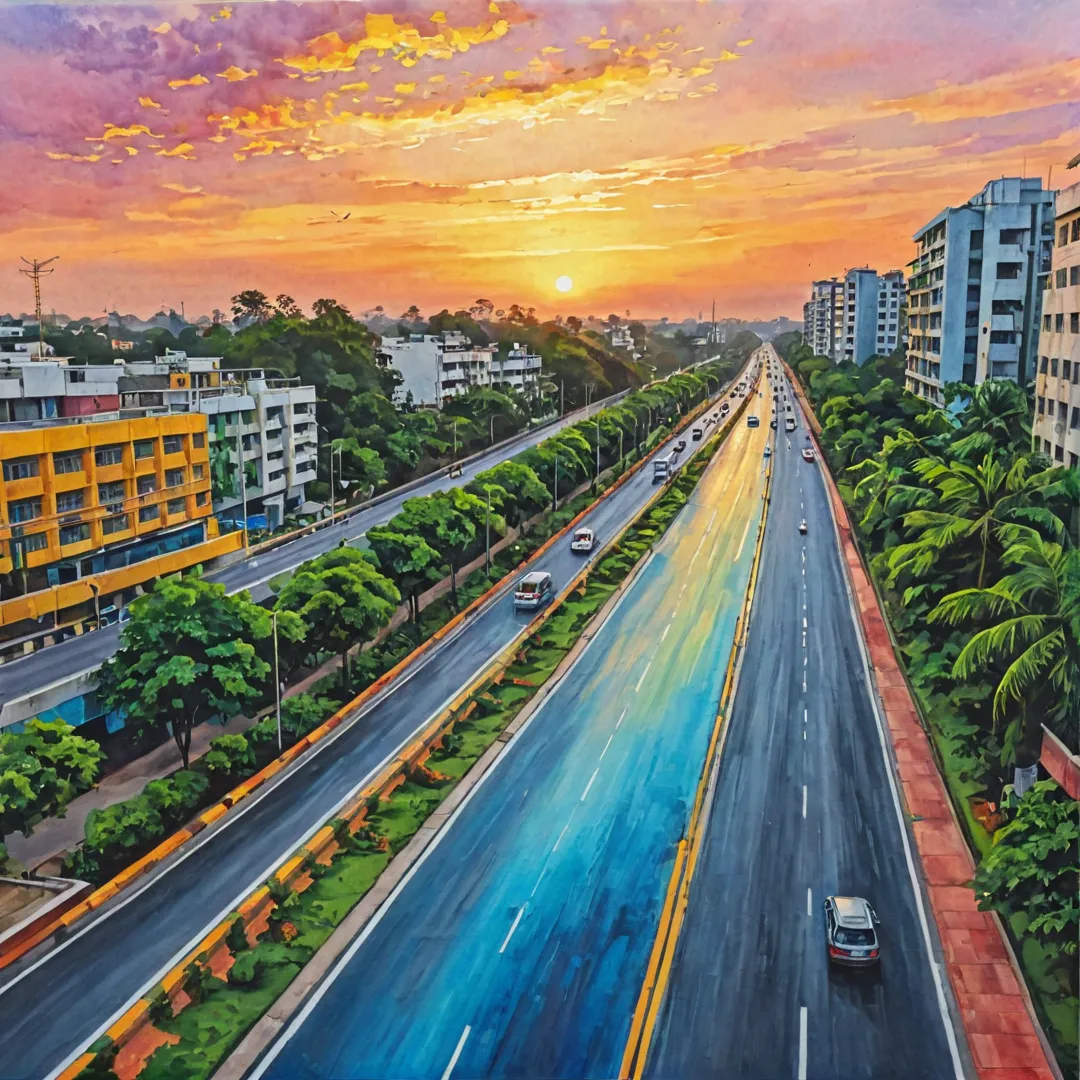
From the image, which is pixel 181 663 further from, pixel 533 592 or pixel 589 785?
pixel 533 592

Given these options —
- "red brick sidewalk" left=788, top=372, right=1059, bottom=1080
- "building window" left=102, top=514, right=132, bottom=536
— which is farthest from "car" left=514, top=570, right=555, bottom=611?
"building window" left=102, top=514, right=132, bottom=536

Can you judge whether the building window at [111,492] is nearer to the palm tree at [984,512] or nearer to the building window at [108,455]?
the building window at [108,455]

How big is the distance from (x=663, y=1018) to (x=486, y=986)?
7.69ft

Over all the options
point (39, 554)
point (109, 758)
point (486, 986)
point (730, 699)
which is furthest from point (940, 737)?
point (39, 554)

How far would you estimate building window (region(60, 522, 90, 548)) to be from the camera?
3166 cm

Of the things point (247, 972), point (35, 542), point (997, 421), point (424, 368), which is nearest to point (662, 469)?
point (424, 368)

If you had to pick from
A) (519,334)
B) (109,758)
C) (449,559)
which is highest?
(519,334)

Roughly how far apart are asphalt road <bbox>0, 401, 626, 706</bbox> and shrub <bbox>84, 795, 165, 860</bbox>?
462cm

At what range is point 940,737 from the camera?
854 inches

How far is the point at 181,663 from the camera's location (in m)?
20.9

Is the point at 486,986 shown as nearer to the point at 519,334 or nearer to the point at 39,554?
the point at 39,554

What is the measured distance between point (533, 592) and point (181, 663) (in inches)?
563

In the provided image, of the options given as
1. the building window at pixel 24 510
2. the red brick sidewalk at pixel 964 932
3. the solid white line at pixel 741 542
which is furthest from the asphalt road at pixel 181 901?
the solid white line at pixel 741 542

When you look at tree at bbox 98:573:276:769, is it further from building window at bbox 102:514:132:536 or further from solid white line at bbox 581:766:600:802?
building window at bbox 102:514:132:536
